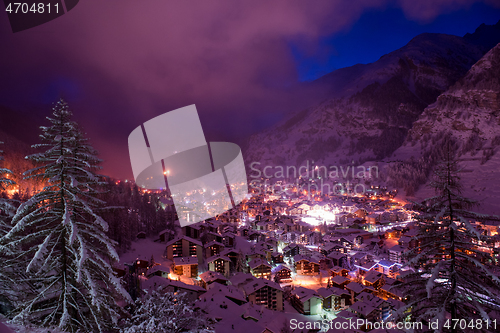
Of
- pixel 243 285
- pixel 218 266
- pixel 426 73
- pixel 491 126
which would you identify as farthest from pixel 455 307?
pixel 426 73

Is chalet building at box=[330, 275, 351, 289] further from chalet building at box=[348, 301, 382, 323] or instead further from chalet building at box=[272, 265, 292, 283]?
chalet building at box=[348, 301, 382, 323]

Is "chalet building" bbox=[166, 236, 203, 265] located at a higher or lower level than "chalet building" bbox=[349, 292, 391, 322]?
higher

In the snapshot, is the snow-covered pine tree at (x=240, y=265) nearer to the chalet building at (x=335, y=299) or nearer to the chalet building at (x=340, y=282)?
the chalet building at (x=335, y=299)

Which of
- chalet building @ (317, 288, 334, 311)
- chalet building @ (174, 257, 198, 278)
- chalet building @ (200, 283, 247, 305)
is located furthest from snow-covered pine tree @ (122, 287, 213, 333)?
chalet building @ (174, 257, 198, 278)

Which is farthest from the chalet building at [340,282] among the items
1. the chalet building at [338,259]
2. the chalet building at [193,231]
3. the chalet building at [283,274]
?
the chalet building at [193,231]

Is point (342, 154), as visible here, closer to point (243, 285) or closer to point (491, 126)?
point (491, 126)

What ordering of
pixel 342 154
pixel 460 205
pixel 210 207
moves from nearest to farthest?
pixel 460 205 → pixel 210 207 → pixel 342 154
